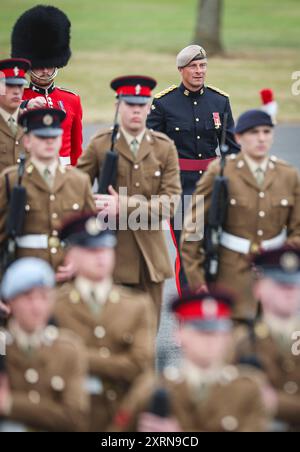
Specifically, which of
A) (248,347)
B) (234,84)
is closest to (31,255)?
(248,347)

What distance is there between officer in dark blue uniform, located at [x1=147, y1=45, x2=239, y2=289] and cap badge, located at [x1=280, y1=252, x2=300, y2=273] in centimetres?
379

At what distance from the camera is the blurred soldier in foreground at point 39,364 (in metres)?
6.18

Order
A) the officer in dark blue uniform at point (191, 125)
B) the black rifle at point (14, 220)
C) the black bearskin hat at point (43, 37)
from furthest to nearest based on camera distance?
the black bearskin hat at point (43, 37), the officer in dark blue uniform at point (191, 125), the black rifle at point (14, 220)

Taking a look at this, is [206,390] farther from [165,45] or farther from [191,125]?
[165,45]

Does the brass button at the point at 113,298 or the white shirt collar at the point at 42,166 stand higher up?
the white shirt collar at the point at 42,166

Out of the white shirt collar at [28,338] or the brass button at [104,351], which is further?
the brass button at [104,351]

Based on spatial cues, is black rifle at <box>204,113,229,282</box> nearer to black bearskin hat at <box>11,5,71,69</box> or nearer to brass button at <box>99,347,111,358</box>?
brass button at <box>99,347,111,358</box>

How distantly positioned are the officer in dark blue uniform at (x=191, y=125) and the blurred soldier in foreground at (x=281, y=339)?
410 centimetres

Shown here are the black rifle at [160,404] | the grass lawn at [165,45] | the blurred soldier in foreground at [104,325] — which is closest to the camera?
the black rifle at [160,404]

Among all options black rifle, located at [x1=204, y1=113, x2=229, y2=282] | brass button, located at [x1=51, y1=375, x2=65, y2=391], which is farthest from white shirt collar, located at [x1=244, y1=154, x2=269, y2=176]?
brass button, located at [x1=51, y1=375, x2=65, y2=391]

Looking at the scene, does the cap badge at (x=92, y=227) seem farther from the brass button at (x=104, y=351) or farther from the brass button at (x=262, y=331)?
the brass button at (x=262, y=331)

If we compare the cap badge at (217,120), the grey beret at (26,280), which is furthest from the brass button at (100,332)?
the cap badge at (217,120)

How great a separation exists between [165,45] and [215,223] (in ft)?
93.2

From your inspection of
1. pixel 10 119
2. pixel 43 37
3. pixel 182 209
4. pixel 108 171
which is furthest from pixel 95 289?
pixel 43 37
